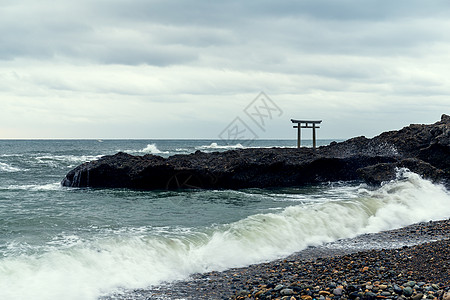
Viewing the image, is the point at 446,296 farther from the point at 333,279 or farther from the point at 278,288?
the point at 278,288

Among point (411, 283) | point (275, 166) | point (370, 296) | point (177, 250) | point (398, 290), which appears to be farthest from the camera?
point (275, 166)

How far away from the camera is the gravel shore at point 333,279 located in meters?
5.53

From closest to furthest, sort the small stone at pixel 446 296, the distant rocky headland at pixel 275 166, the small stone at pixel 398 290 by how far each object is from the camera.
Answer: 1. the small stone at pixel 446 296
2. the small stone at pixel 398 290
3. the distant rocky headland at pixel 275 166

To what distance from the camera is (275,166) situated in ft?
61.1

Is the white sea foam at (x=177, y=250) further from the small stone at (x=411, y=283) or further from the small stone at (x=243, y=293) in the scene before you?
the small stone at (x=411, y=283)

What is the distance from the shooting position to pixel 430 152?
18547mm

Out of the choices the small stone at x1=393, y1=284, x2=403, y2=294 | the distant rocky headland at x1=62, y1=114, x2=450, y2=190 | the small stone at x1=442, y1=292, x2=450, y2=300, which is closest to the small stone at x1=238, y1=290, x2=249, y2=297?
the small stone at x1=393, y1=284, x2=403, y2=294

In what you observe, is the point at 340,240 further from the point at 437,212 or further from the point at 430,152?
the point at 430,152

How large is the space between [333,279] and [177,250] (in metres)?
3.32

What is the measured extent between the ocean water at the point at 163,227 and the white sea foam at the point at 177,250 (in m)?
0.02

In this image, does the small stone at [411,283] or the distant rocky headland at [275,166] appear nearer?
the small stone at [411,283]

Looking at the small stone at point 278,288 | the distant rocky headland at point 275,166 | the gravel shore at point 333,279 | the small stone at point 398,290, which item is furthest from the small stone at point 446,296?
the distant rocky headland at point 275,166

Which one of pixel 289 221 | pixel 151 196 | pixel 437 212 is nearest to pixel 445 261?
pixel 289 221

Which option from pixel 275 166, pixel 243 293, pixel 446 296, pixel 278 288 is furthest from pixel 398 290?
pixel 275 166
